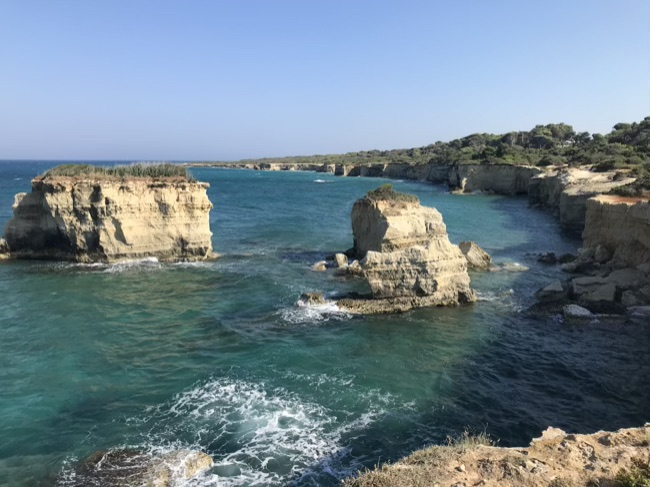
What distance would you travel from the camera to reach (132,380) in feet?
50.2

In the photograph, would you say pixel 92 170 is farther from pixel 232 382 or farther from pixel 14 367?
pixel 232 382

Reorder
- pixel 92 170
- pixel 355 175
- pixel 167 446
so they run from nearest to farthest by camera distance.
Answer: pixel 167 446 → pixel 92 170 → pixel 355 175

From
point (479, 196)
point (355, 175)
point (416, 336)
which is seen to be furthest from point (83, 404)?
point (355, 175)

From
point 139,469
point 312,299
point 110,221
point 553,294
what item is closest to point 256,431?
point 139,469

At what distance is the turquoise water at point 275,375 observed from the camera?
12.0 meters

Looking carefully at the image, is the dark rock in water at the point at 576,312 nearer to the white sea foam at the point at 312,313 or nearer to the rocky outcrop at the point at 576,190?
the white sea foam at the point at 312,313

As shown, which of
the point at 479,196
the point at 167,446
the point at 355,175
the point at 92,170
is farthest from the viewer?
the point at 355,175

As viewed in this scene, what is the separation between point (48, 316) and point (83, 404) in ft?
29.2

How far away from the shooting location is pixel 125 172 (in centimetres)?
3238

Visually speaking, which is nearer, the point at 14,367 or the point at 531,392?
the point at 531,392

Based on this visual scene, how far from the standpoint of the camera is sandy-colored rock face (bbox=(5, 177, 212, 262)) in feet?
98.3

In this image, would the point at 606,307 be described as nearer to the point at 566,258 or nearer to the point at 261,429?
the point at 566,258

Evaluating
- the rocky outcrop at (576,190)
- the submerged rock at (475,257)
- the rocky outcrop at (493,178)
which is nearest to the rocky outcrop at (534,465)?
the submerged rock at (475,257)

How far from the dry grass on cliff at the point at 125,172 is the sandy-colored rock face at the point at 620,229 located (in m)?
27.3
